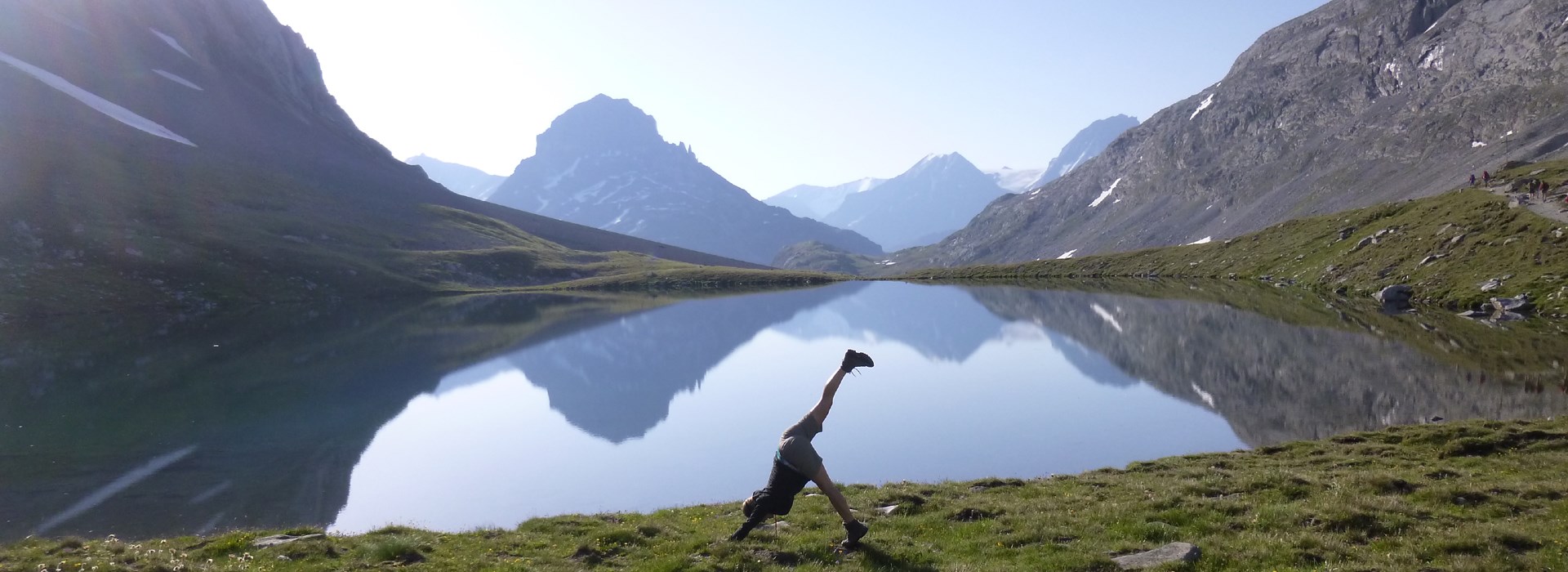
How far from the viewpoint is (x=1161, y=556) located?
12.7 metres

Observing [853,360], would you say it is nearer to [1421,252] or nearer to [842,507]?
Answer: [842,507]

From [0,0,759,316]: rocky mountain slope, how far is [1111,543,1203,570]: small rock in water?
106 metres

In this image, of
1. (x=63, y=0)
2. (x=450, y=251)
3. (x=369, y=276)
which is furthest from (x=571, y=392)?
(x=63, y=0)

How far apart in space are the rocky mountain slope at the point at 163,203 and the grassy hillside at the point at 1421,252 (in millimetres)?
136296

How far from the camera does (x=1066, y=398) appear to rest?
128 feet

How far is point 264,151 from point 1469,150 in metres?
273

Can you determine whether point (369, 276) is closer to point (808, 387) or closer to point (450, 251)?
point (450, 251)

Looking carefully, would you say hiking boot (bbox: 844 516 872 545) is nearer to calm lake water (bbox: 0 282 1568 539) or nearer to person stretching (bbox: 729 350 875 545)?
person stretching (bbox: 729 350 875 545)

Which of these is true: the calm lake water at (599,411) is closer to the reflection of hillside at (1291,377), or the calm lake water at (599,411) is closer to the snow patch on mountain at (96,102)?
the reflection of hillside at (1291,377)

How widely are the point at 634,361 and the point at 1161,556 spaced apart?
5371cm

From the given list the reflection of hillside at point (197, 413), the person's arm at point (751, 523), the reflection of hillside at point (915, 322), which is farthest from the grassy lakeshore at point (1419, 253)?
the reflection of hillside at point (197, 413)

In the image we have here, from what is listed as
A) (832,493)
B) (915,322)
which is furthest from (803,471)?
(915,322)

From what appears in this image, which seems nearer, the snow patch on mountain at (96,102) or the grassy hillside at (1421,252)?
the grassy hillside at (1421,252)

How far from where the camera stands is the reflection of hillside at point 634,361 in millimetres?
42250
